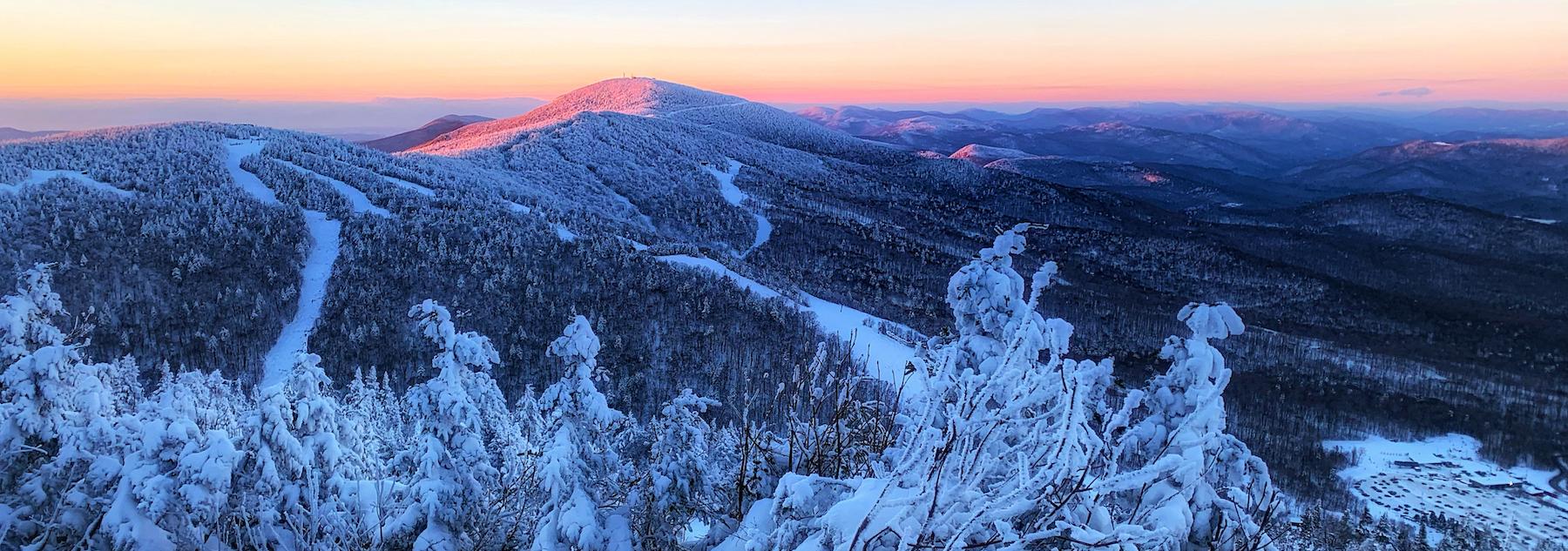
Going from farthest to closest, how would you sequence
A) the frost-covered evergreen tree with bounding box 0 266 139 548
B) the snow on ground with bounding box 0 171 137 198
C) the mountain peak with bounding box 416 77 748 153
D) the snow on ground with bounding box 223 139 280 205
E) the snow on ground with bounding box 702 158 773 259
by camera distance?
the mountain peak with bounding box 416 77 748 153 → the snow on ground with bounding box 702 158 773 259 → the snow on ground with bounding box 223 139 280 205 → the snow on ground with bounding box 0 171 137 198 → the frost-covered evergreen tree with bounding box 0 266 139 548

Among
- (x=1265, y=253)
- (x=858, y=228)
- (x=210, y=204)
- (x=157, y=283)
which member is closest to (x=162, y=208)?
(x=210, y=204)

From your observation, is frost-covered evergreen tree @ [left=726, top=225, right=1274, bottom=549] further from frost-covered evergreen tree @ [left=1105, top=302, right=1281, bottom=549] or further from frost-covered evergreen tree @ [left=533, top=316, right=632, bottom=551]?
frost-covered evergreen tree @ [left=533, top=316, right=632, bottom=551]

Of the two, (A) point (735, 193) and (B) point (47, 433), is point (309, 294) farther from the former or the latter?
(A) point (735, 193)

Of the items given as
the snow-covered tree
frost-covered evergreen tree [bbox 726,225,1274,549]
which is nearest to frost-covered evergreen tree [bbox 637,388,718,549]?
frost-covered evergreen tree [bbox 726,225,1274,549]

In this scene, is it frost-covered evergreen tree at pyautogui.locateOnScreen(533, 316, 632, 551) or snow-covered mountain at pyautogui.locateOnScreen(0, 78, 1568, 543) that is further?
snow-covered mountain at pyautogui.locateOnScreen(0, 78, 1568, 543)

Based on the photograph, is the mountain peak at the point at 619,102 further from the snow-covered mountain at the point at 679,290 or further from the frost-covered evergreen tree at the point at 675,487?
the frost-covered evergreen tree at the point at 675,487
